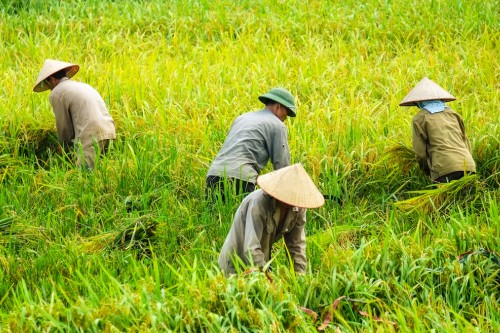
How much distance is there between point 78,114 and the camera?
6992 mm

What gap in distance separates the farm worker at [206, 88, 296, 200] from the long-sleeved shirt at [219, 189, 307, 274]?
1.07m

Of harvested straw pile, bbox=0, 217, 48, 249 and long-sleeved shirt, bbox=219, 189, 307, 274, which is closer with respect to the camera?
long-sleeved shirt, bbox=219, 189, 307, 274

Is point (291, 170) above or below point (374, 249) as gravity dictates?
above

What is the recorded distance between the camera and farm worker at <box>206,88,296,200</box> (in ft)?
20.3

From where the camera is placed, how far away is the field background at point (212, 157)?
4.67m

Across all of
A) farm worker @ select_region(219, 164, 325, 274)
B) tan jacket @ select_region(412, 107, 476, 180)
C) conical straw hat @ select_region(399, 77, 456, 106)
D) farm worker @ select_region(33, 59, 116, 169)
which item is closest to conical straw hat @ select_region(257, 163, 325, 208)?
farm worker @ select_region(219, 164, 325, 274)

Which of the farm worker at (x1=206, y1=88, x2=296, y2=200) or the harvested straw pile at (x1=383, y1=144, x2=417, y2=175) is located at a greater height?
the farm worker at (x1=206, y1=88, x2=296, y2=200)

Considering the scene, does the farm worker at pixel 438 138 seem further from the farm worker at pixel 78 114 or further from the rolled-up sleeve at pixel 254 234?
the farm worker at pixel 78 114

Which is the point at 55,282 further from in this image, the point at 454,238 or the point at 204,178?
the point at 454,238

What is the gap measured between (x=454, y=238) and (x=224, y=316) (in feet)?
5.18

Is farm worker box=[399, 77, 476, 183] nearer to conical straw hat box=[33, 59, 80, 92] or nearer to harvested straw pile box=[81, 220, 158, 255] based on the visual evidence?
harvested straw pile box=[81, 220, 158, 255]

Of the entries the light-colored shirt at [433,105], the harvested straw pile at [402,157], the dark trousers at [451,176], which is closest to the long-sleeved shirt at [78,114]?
the harvested straw pile at [402,157]

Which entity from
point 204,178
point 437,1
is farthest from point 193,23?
point 204,178

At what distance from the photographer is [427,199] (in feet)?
20.5
